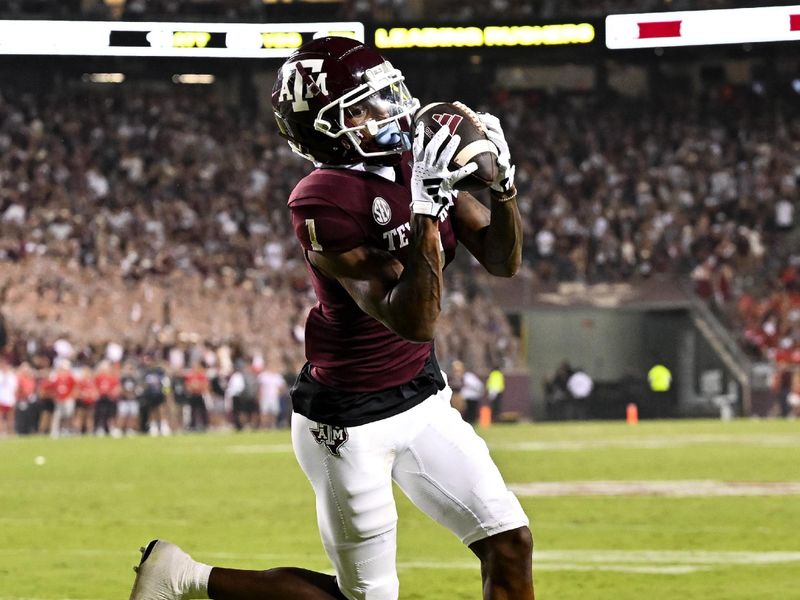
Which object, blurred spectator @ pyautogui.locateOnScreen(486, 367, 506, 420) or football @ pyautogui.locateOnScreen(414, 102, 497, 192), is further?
blurred spectator @ pyautogui.locateOnScreen(486, 367, 506, 420)

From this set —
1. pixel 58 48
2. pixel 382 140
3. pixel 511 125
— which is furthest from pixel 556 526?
pixel 511 125

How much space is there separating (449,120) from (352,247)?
40 centimetres

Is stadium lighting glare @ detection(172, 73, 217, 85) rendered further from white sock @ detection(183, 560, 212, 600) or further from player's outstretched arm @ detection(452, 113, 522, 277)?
player's outstretched arm @ detection(452, 113, 522, 277)

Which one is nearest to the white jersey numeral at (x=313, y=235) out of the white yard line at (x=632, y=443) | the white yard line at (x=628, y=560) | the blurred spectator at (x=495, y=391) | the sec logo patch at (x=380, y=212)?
the sec logo patch at (x=380, y=212)

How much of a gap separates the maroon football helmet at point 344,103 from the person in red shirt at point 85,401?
1620cm

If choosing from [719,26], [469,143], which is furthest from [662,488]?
[469,143]

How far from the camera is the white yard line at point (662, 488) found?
33.0 feet

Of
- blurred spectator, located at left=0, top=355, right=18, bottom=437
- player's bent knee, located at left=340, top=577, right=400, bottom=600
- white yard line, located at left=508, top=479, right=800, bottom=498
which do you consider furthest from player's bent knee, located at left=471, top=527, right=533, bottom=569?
blurred spectator, located at left=0, top=355, right=18, bottom=437

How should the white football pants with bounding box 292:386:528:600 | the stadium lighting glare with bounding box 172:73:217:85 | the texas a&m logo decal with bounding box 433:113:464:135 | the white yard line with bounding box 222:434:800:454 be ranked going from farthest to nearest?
the stadium lighting glare with bounding box 172:73:217:85 → the white yard line with bounding box 222:434:800:454 → the white football pants with bounding box 292:386:528:600 → the texas a&m logo decal with bounding box 433:113:464:135

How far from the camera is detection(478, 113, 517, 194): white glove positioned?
3422 millimetres

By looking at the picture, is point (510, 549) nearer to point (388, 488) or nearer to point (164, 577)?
point (388, 488)

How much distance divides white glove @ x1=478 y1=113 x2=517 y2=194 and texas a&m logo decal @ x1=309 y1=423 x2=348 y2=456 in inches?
30.2

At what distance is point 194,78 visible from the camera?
27.1 metres

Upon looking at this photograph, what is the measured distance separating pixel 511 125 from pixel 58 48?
11.9 meters
